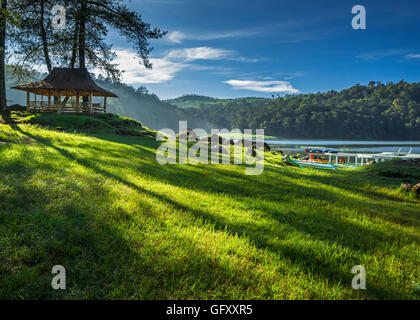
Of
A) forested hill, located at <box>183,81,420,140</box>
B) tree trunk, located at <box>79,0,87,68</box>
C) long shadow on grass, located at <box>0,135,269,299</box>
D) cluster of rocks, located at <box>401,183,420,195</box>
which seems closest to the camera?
long shadow on grass, located at <box>0,135,269,299</box>

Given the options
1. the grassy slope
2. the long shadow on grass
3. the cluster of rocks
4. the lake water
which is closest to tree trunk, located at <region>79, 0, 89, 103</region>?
the grassy slope

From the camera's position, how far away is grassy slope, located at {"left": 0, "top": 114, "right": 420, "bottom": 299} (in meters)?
2.33

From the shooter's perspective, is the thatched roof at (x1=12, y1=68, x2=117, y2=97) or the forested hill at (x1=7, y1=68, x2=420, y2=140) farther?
the forested hill at (x1=7, y1=68, x2=420, y2=140)

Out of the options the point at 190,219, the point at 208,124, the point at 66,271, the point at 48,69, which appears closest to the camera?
the point at 66,271

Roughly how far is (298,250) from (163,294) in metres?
1.88

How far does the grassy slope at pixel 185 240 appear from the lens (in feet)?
7.64

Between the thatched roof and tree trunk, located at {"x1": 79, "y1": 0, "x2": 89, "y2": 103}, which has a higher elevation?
tree trunk, located at {"x1": 79, "y1": 0, "x2": 89, "y2": 103}

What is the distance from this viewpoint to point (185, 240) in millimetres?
3117

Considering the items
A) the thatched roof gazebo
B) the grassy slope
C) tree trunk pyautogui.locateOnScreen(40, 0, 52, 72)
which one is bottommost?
the grassy slope

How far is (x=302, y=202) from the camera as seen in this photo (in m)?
5.61

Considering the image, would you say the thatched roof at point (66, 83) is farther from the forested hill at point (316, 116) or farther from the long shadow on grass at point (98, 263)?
the forested hill at point (316, 116)

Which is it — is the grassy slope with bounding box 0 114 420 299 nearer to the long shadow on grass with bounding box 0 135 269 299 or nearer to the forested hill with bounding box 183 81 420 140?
the long shadow on grass with bounding box 0 135 269 299
